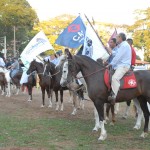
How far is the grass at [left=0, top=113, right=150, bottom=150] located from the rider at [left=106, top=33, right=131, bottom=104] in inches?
49.4

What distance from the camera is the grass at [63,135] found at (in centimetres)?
880

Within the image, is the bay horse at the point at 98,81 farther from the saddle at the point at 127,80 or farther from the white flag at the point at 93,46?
the white flag at the point at 93,46

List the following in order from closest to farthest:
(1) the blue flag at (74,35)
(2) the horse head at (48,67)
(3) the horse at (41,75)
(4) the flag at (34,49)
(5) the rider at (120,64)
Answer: (5) the rider at (120,64), (1) the blue flag at (74,35), (2) the horse head at (48,67), (3) the horse at (41,75), (4) the flag at (34,49)

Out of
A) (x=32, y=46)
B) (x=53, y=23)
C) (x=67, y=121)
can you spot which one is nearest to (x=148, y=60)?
(x=53, y=23)

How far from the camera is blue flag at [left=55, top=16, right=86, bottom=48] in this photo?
47.6 feet

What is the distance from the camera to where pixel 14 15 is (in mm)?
37125

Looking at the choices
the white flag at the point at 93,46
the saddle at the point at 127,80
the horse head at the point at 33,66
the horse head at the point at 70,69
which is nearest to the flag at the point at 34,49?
the horse head at the point at 33,66

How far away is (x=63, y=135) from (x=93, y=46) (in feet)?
12.1

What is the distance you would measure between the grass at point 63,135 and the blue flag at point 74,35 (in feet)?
10.5

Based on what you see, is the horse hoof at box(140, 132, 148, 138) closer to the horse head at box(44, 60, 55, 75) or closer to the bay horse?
the bay horse

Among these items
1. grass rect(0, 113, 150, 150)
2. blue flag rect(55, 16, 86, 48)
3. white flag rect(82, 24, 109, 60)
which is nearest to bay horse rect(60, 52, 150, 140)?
grass rect(0, 113, 150, 150)

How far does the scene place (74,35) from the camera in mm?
14570

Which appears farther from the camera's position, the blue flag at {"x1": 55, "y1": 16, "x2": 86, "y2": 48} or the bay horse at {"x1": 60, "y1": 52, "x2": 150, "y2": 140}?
the blue flag at {"x1": 55, "y1": 16, "x2": 86, "y2": 48}

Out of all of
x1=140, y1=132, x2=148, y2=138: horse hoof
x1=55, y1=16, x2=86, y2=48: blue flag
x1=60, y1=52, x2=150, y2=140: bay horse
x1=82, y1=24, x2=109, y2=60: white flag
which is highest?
x1=55, y1=16, x2=86, y2=48: blue flag
